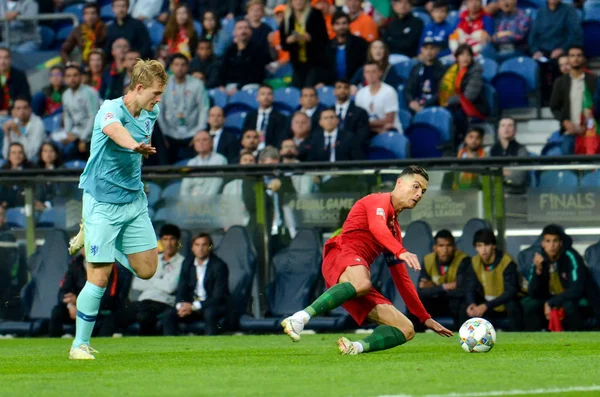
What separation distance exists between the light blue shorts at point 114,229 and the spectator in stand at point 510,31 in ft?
30.8

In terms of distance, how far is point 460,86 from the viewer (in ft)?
56.3

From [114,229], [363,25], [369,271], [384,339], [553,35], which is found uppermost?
[363,25]

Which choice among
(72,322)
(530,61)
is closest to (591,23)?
(530,61)

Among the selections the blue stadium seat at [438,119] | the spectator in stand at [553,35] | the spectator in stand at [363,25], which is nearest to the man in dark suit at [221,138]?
the blue stadium seat at [438,119]

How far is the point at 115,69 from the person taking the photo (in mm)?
19984

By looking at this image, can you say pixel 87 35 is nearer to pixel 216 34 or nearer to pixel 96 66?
pixel 96 66

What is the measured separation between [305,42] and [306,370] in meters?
10.6

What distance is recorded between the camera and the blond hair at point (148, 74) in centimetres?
943

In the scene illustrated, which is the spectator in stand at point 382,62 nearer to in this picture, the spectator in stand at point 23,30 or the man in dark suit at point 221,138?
the man in dark suit at point 221,138

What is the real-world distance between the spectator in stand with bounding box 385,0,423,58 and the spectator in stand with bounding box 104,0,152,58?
4373 millimetres

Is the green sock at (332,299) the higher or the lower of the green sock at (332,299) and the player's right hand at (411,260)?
the lower

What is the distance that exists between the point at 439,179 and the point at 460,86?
312 cm

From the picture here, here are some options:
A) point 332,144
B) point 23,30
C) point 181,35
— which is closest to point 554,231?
point 332,144

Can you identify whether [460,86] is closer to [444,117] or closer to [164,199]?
[444,117]
